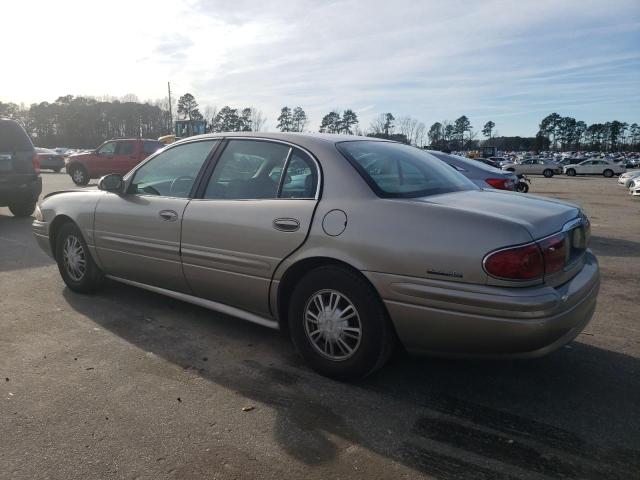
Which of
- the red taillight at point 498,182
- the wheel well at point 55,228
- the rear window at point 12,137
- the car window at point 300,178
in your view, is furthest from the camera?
the rear window at point 12,137

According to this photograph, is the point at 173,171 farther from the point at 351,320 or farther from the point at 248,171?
the point at 351,320

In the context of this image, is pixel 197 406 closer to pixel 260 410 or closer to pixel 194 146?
pixel 260 410

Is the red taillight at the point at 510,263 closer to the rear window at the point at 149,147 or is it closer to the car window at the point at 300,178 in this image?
the car window at the point at 300,178

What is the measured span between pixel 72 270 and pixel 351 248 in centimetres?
322

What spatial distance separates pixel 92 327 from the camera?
4098 mm

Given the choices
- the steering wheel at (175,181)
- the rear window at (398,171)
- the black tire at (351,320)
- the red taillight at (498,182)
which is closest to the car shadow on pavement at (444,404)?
the black tire at (351,320)

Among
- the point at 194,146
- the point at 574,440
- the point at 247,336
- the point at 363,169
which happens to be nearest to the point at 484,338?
the point at 574,440

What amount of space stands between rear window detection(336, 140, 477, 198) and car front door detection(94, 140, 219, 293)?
1.23m

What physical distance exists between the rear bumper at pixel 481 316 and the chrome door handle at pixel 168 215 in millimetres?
1737

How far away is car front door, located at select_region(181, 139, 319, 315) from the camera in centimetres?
327

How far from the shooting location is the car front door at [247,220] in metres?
3.27

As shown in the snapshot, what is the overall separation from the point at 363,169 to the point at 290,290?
913 mm

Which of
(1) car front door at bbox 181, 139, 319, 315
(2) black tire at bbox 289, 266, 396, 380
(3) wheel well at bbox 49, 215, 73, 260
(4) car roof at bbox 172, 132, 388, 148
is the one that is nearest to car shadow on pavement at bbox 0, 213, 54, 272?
(3) wheel well at bbox 49, 215, 73, 260

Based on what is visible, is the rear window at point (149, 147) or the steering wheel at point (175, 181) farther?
the rear window at point (149, 147)
